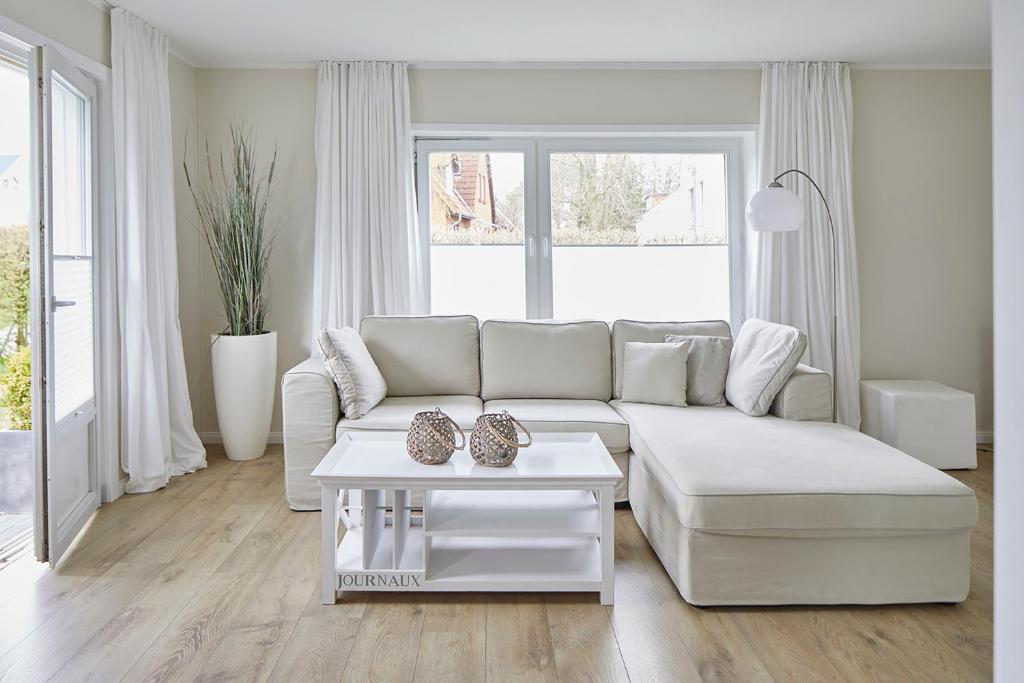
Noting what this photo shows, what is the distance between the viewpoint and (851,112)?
489 centimetres

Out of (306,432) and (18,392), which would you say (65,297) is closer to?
(18,392)

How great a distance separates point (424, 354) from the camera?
4281 mm

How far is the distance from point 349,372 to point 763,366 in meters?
1.98

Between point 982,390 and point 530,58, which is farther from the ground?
point 530,58

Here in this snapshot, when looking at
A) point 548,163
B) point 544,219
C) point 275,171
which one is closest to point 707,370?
point 544,219

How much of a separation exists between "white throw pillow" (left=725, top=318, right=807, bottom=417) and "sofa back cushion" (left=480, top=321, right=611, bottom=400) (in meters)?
0.71

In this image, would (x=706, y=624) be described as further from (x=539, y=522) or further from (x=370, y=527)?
(x=370, y=527)

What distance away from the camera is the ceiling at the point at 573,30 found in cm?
388

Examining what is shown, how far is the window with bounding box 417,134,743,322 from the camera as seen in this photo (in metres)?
5.09

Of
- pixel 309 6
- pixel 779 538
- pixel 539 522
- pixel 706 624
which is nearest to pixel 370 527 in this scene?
pixel 539 522

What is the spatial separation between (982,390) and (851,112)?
78.0 inches

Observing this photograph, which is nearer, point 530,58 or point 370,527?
point 370,527

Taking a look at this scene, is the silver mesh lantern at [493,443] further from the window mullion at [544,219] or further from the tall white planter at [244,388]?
the window mullion at [544,219]

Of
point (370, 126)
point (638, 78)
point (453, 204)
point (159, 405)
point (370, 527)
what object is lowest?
point (370, 527)
